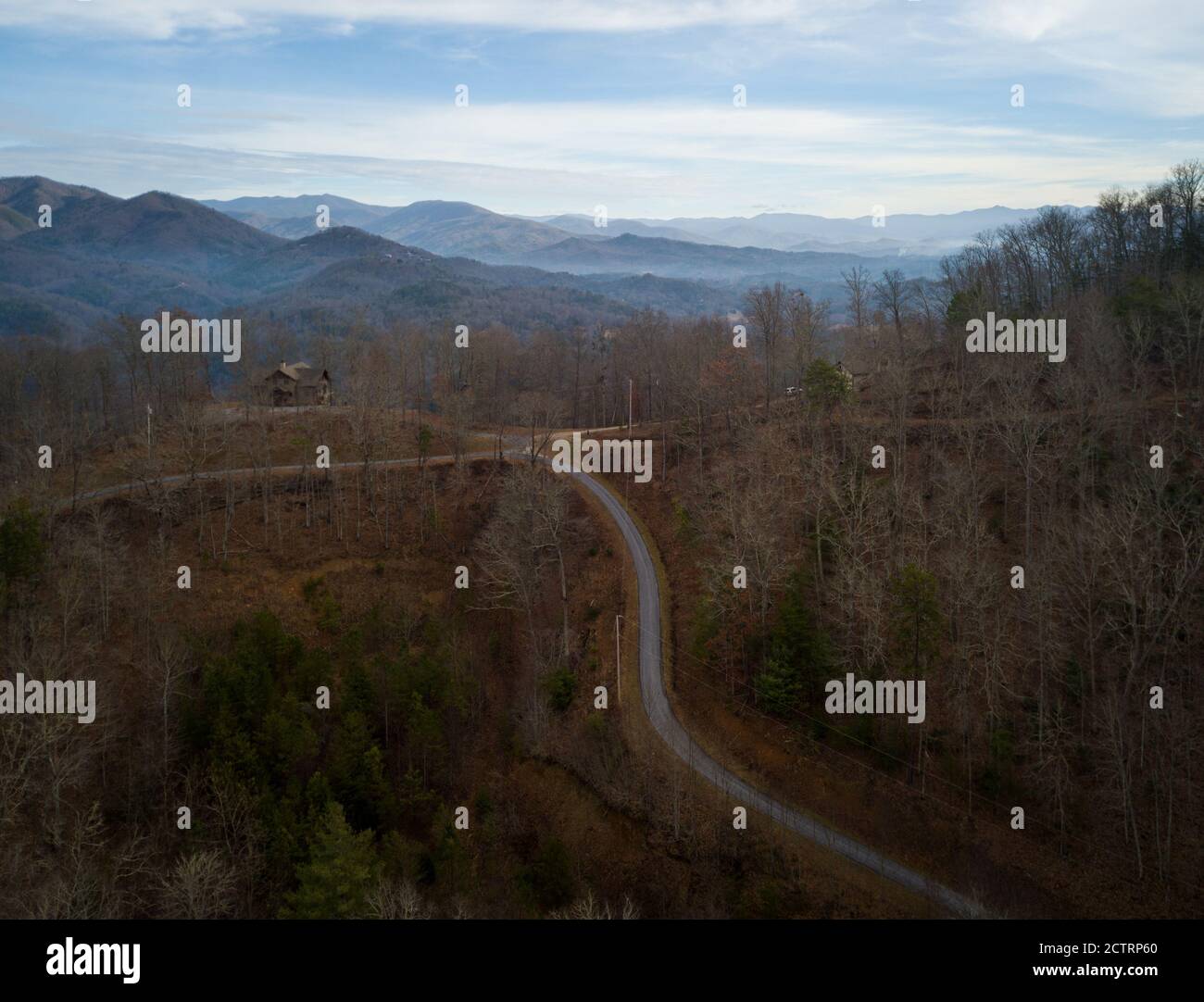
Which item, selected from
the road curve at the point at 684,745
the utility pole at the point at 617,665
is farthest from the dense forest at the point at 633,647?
the road curve at the point at 684,745

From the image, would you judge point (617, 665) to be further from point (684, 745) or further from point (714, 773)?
point (714, 773)

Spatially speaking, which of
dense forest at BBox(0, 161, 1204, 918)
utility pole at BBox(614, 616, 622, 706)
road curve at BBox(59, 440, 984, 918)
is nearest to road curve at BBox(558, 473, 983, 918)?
road curve at BBox(59, 440, 984, 918)

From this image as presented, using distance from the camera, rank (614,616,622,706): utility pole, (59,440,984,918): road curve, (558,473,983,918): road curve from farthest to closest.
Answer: (614,616,622,706): utility pole → (59,440,984,918): road curve → (558,473,983,918): road curve

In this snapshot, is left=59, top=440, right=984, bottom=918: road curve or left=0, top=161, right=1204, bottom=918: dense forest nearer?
left=59, top=440, right=984, bottom=918: road curve

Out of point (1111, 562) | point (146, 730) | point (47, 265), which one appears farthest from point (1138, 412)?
point (47, 265)

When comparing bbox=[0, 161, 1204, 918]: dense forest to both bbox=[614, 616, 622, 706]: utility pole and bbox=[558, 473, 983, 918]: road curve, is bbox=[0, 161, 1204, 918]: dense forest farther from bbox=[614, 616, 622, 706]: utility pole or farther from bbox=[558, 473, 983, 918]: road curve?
bbox=[558, 473, 983, 918]: road curve

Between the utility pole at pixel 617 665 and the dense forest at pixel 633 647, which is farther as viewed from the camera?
the utility pole at pixel 617 665

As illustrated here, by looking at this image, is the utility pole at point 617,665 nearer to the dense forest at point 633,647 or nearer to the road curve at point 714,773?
the dense forest at point 633,647
